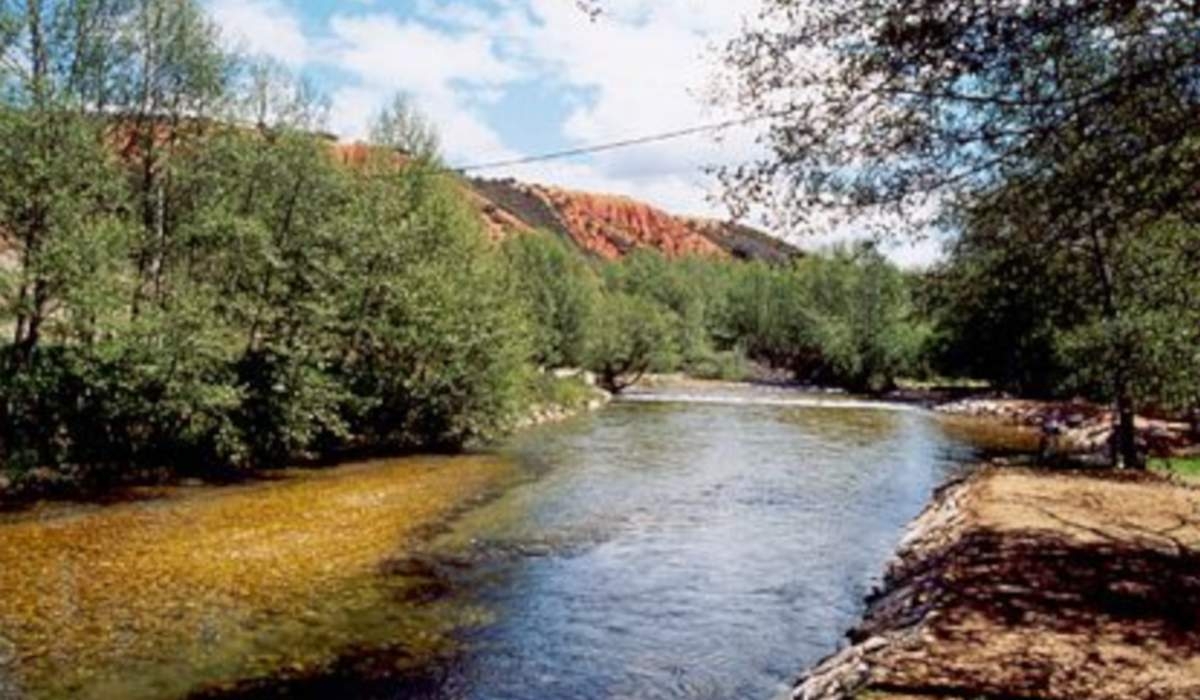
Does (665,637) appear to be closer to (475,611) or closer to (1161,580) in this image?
(475,611)

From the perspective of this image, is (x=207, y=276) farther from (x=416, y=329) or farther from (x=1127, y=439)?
(x=1127, y=439)

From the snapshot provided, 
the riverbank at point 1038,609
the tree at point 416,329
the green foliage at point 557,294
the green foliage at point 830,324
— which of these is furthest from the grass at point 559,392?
the riverbank at point 1038,609

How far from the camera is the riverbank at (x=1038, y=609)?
9305mm

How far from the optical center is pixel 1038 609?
1186 cm

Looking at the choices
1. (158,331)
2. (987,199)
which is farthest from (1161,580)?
(158,331)

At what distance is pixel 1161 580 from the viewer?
43.1ft

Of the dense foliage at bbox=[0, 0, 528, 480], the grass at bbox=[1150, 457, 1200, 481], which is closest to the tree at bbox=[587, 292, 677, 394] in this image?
the dense foliage at bbox=[0, 0, 528, 480]

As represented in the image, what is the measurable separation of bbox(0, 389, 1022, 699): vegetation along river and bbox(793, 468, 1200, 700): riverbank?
1.78 metres

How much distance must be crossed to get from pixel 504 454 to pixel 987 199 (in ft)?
90.9

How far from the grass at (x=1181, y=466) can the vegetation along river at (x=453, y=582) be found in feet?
19.0

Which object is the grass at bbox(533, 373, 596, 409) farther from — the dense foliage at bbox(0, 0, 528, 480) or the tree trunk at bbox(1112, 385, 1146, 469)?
the tree trunk at bbox(1112, 385, 1146, 469)

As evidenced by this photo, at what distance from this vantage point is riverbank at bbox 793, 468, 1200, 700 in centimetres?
930

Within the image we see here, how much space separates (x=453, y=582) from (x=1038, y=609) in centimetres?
989

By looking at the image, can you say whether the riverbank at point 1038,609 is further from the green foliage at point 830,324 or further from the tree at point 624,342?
the tree at point 624,342
